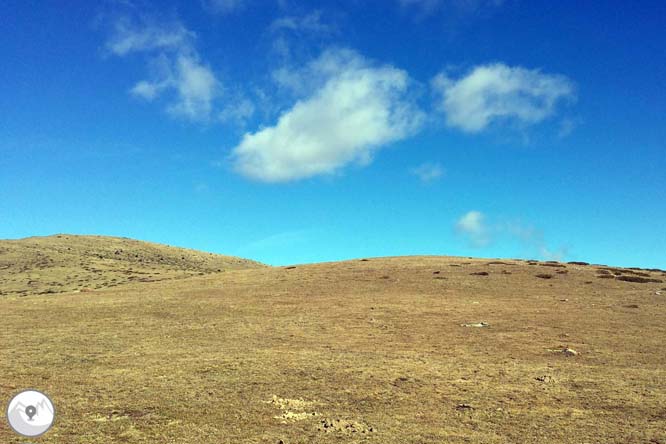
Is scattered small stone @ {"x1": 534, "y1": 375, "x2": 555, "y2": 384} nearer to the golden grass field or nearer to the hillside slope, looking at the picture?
the golden grass field

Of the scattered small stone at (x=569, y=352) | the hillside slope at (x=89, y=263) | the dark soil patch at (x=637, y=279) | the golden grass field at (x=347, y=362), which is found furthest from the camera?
the hillside slope at (x=89, y=263)

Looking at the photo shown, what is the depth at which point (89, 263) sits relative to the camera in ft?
275

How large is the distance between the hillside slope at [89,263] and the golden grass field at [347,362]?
25175 millimetres

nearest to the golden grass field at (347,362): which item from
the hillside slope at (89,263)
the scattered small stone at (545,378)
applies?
the scattered small stone at (545,378)

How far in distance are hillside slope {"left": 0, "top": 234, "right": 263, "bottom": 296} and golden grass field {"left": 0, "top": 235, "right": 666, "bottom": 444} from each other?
25.2 meters

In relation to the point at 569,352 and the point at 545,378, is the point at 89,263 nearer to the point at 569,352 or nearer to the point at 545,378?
the point at 569,352

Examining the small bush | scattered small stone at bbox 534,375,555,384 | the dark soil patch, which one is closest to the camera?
scattered small stone at bbox 534,375,555,384

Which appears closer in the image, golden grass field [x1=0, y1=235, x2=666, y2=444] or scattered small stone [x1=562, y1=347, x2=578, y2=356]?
golden grass field [x1=0, y1=235, x2=666, y2=444]

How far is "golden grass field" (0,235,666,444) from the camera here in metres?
13.2

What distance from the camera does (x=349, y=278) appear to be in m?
49.7

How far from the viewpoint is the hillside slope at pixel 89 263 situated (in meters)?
64.8

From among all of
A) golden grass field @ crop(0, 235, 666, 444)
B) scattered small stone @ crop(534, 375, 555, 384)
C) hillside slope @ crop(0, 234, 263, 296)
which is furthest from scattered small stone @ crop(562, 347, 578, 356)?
hillside slope @ crop(0, 234, 263, 296)

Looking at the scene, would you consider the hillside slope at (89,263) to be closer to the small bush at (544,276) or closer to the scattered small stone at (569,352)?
the small bush at (544,276)

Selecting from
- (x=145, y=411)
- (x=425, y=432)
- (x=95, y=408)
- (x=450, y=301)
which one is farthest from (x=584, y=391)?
(x=450, y=301)
